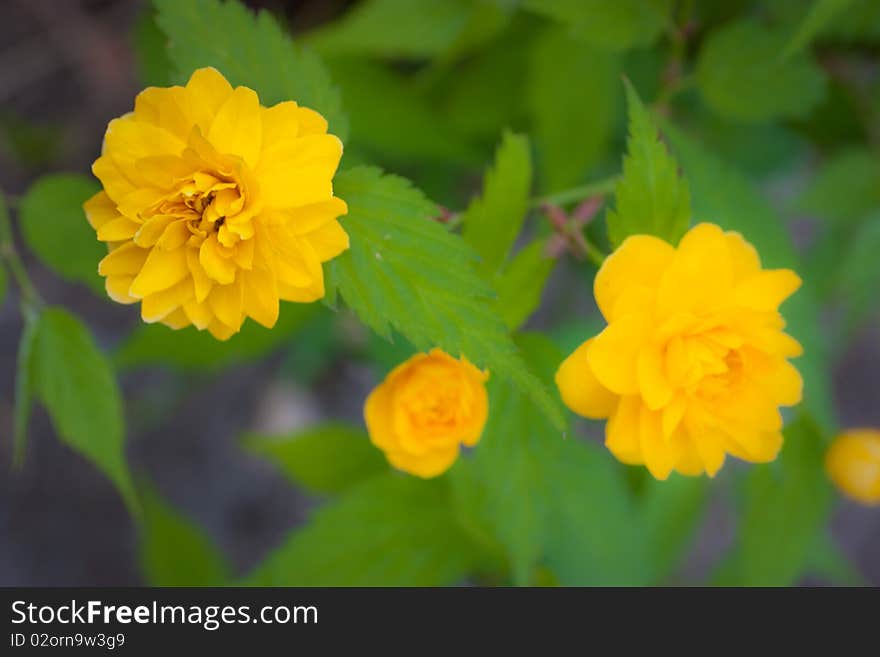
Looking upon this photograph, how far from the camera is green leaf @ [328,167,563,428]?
19.5 inches

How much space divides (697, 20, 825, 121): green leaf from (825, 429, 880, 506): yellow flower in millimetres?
309

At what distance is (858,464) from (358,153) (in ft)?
1.98

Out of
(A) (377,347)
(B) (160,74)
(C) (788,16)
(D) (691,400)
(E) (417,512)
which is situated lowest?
(D) (691,400)

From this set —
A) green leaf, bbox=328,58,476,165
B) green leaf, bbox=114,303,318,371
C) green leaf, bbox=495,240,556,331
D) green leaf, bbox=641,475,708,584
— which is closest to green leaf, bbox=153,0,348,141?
green leaf, bbox=495,240,556,331

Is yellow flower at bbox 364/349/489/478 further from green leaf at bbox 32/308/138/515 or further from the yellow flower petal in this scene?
green leaf at bbox 32/308/138/515

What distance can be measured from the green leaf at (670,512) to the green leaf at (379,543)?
37 cm

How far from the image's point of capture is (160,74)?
0.92 meters

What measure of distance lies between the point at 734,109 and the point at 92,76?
1.01 meters

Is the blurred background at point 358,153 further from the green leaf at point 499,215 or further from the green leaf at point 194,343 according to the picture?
the green leaf at point 499,215

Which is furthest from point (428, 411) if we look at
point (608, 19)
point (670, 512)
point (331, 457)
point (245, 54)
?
point (670, 512)

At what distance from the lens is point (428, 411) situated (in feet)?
1.79

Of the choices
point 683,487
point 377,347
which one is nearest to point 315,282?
point 377,347

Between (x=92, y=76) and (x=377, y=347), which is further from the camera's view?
(x=92, y=76)
